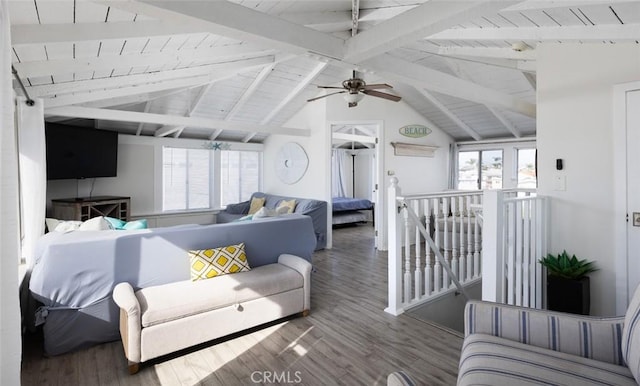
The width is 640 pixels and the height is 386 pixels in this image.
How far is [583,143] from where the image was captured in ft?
8.33

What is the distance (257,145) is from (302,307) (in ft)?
17.5

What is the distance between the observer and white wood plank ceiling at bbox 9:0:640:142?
168 cm

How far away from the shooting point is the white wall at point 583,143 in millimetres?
2426

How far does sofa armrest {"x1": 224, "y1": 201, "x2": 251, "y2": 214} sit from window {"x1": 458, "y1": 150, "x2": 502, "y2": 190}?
15.1 ft

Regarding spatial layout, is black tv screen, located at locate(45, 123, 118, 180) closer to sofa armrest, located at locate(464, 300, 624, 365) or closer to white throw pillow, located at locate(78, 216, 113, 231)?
white throw pillow, located at locate(78, 216, 113, 231)

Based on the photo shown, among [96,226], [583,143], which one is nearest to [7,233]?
[96,226]

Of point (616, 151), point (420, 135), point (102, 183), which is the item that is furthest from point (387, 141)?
point (102, 183)

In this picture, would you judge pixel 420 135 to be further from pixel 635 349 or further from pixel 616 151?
pixel 635 349

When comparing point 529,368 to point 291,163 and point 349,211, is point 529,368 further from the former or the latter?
point 349,211

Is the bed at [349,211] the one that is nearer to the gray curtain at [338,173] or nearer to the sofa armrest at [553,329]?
the gray curtain at [338,173]

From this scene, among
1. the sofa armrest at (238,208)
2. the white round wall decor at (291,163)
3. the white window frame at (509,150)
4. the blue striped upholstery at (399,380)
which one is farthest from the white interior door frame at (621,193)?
the sofa armrest at (238,208)

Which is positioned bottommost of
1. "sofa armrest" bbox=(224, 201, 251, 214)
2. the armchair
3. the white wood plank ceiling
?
the armchair

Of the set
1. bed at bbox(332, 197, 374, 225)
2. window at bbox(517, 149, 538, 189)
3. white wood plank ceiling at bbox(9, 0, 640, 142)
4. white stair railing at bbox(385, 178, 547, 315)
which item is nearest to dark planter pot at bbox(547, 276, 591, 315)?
white stair railing at bbox(385, 178, 547, 315)

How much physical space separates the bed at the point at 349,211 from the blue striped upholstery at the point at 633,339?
6.10 m
